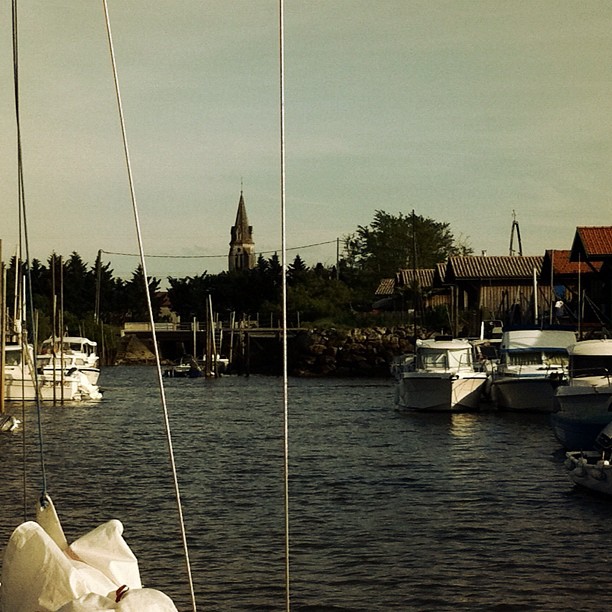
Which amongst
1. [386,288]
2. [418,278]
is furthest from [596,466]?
Answer: [386,288]

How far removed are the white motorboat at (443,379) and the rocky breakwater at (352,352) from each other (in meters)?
46.9

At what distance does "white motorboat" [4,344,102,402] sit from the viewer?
52000mm

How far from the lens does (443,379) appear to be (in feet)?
153

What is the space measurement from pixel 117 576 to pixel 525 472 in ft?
70.7

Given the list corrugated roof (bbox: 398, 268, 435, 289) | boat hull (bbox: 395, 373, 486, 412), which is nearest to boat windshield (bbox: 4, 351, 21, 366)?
boat hull (bbox: 395, 373, 486, 412)

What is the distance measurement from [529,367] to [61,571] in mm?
39545

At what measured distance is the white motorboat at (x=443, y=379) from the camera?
4669cm

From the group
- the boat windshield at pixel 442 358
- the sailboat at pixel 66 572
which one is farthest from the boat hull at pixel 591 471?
the boat windshield at pixel 442 358

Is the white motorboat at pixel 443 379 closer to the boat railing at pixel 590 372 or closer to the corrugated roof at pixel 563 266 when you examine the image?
the boat railing at pixel 590 372

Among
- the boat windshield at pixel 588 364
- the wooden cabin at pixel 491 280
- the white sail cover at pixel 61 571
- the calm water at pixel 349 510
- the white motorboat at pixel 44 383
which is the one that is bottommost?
the calm water at pixel 349 510

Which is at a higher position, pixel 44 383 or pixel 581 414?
pixel 581 414

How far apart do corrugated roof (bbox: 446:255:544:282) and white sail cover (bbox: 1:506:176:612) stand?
7123 cm

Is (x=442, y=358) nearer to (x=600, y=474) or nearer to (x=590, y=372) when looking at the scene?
(x=590, y=372)

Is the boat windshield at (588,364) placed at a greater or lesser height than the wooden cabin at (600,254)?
lesser
